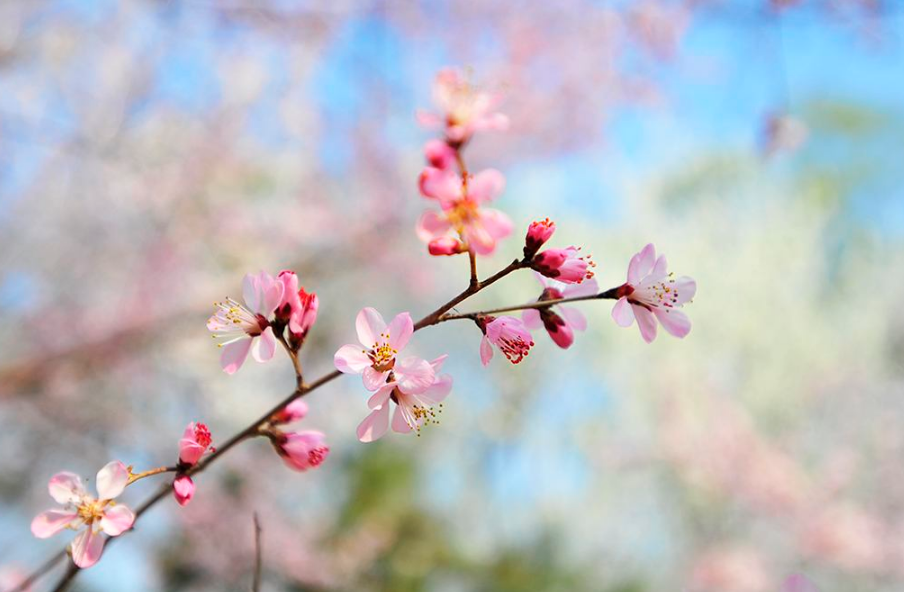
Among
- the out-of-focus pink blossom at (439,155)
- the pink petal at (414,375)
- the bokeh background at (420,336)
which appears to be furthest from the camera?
the bokeh background at (420,336)

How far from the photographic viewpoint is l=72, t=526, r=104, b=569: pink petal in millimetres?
352

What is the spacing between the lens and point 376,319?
0.38 metres

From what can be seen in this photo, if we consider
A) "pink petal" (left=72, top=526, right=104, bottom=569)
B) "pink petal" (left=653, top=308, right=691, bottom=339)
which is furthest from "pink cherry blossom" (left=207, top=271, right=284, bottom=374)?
"pink petal" (left=653, top=308, right=691, bottom=339)

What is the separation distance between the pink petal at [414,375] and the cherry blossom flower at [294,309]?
0.06 meters

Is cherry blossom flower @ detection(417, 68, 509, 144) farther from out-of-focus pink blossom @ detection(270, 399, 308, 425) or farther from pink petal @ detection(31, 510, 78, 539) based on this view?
pink petal @ detection(31, 510, 78, 539)

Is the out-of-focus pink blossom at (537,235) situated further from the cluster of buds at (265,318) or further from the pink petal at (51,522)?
the pink petal at (51,522)

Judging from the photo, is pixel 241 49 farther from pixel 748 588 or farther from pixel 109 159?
pixel 748 588

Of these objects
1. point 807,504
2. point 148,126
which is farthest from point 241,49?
point 807,504

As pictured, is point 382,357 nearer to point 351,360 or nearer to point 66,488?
point 351,360

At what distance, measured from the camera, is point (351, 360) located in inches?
14.6

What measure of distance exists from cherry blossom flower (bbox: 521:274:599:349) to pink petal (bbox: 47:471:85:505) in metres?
0.26

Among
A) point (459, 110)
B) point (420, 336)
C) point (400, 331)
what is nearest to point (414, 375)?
point (400, 331)

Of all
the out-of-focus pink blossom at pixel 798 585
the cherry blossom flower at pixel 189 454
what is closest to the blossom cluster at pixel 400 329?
the cherry blossom flower at pixel 189 454

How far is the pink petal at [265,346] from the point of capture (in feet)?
1.28
